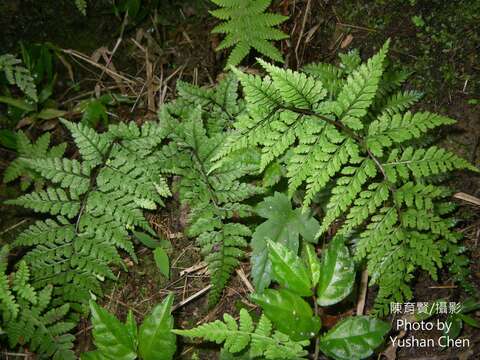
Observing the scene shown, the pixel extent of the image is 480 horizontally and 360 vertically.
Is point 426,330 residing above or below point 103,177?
below

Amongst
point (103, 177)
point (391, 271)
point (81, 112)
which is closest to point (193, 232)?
point (103, 177)

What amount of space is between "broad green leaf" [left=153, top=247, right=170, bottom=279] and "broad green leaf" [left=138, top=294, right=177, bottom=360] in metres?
0.63

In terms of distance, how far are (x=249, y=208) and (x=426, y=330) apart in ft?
5.20

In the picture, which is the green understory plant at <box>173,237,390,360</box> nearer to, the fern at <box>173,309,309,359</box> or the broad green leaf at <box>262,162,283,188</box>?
the fern at <box>173,309,309,359</box>

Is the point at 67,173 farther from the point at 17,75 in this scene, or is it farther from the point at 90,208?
the point at 17,75

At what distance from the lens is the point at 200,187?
127 inches

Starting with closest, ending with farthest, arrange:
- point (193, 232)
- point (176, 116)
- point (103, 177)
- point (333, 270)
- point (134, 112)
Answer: point (333, 270) → point (193, 232) → point (103, 177) → point (176, 116) → point (134, 112)

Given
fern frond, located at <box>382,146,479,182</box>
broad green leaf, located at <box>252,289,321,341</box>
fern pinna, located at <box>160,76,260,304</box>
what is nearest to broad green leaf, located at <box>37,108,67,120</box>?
fern pinna, located at <box>160,76,260,304</box>

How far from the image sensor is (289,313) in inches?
108

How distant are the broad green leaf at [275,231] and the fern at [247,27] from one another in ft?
4.25

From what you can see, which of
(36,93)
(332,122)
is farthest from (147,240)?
(332,122)

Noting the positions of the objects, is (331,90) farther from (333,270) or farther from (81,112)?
(81,112)

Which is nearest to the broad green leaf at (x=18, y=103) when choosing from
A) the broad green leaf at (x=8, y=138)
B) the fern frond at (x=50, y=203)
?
the broad green leaf at (x=8, y=138)

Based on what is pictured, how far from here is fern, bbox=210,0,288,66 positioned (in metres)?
3.58
